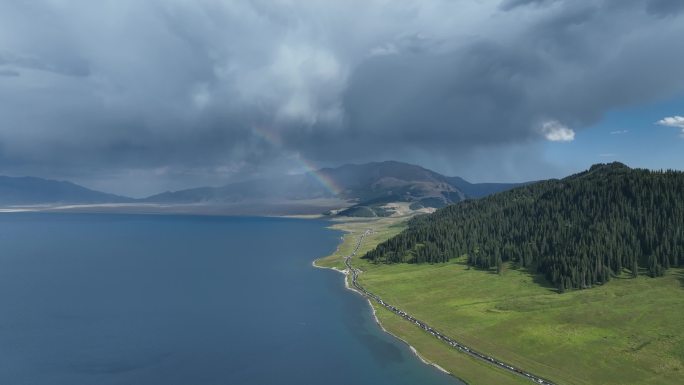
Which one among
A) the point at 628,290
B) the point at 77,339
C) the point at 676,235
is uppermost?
the point at 676,235

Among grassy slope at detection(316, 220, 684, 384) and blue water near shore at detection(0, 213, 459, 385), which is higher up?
grassy slope at detection(316, 220, 684, 384)

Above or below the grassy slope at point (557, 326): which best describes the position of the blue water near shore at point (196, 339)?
below

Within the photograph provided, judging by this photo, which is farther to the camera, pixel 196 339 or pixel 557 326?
pixel 196 339

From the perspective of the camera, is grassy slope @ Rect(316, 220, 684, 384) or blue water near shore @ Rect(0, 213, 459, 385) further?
blue water near shore @ Rect(0, 213, 459, 385)

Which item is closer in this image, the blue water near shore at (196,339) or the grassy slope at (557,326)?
the grassy slope at (557,326)

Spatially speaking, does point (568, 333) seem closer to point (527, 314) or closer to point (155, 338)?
point (527, 314)

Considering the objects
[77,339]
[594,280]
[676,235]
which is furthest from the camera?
[676,235]

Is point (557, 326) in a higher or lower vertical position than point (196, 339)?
higher

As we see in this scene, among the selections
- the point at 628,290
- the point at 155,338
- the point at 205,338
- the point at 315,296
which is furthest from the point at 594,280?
the point at 155,338
